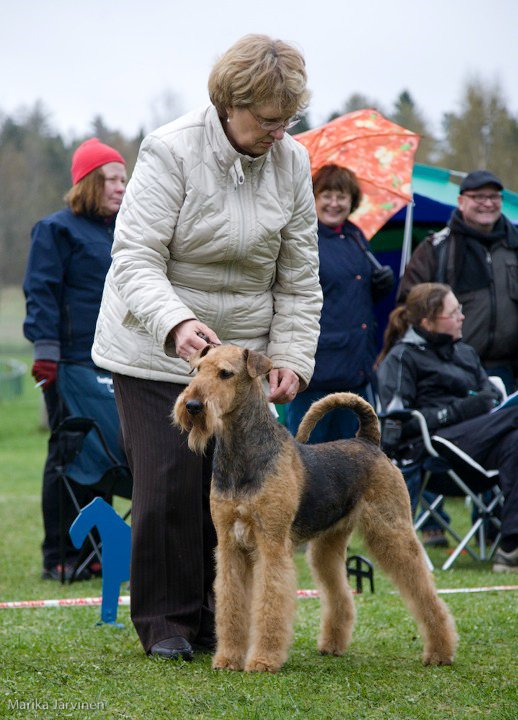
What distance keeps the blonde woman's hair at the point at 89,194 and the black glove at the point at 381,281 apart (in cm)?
179

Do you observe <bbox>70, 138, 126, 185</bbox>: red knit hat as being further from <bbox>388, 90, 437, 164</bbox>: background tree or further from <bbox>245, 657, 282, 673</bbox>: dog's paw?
<bbox>388, 90, 437, 164</bbox>: background tree

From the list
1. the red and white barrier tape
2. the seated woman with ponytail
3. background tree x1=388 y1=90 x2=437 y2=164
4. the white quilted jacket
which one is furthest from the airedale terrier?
background tree x1=388 y1=90 x2=437 y2=164

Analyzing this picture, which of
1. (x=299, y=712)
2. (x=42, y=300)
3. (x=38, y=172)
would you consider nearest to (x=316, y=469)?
(x=299, y=712)

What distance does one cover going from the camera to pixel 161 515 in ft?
11.2

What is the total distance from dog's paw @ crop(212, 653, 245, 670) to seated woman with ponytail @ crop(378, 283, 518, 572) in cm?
287

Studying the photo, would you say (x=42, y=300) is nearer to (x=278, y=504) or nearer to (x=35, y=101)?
(x=278, y=504)

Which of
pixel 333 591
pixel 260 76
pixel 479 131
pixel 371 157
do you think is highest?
pixel 479 131

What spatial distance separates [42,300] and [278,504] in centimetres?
294

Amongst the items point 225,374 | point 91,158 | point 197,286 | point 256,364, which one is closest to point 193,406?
point 225,374

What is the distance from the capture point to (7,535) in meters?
7.91

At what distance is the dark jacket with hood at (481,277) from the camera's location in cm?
663

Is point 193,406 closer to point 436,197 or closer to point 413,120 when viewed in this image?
point 436,197

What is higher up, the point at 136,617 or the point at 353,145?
the point at 353,145

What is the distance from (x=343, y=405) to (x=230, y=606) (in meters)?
0.88
